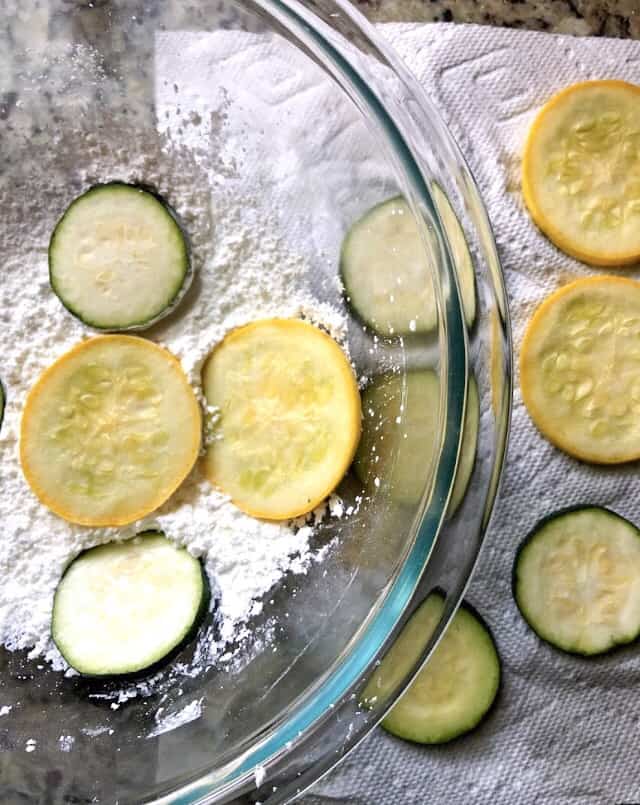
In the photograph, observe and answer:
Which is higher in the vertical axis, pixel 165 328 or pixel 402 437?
pixel 165 328

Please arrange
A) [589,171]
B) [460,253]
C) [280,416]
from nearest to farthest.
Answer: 1. [460,253]
2. [280,416]
3. [589,171]

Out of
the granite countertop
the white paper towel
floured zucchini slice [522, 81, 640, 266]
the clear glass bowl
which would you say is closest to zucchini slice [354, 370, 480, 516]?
the clear glass bowl

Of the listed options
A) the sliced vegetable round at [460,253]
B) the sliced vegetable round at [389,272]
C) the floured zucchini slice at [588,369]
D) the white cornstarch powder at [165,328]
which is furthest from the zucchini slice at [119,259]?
the floured zucchini slice at [588,369]

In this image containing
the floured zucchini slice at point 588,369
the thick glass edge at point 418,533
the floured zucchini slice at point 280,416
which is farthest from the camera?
the floured zucchini slice at point 588,369

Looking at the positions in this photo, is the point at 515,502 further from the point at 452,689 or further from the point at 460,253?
the point at 460,253

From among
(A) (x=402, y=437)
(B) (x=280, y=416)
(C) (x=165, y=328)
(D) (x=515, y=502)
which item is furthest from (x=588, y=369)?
(C) (x=165, y=328)

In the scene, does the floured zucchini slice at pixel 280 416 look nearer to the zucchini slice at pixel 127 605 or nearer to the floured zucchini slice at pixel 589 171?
the zucchini slice at pixel 127 605

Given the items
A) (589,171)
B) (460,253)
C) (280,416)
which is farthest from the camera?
(589,171)
